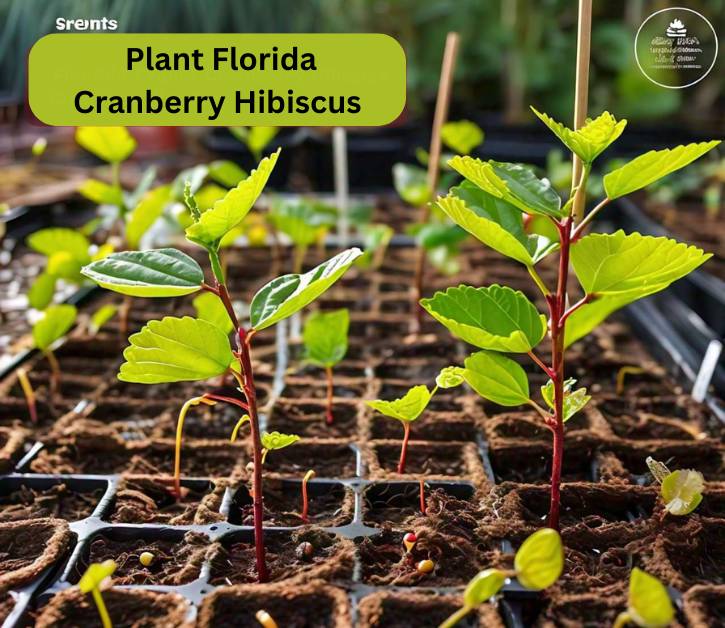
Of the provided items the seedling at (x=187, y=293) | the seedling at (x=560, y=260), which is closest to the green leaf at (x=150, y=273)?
the seedling at (x=187, y=293)

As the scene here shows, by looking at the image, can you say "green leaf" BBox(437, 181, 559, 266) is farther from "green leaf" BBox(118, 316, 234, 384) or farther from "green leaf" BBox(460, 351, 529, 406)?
"green leaf" BBox(118, 316, 234, 384)

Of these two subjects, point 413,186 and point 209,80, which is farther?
point 413,186

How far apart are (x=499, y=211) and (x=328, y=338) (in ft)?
1.04

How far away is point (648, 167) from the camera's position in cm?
54

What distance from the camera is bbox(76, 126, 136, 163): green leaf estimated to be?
1.13 meters

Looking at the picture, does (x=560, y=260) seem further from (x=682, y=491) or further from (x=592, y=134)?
(x=682, y=491)

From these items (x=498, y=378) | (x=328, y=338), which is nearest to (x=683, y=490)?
(x=498, y=378)

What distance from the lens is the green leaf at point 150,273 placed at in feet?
1.78

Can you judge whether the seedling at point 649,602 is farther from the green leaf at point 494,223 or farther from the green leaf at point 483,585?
the green leaf at point 494,223

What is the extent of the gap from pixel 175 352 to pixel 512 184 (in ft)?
0.90

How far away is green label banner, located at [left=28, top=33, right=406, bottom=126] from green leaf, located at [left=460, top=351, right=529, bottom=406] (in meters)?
0.28

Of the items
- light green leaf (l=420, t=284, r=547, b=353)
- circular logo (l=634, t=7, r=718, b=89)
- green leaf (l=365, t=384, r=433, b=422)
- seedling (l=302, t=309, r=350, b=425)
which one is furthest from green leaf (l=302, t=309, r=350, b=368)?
circular logo (l=634, t=7, r=718, b=89)

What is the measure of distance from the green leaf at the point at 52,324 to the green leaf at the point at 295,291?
0.48m

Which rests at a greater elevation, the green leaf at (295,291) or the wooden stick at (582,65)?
the wooden stick at (582,65)
